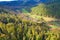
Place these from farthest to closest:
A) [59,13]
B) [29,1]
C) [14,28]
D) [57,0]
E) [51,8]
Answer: [29,1], [57,0], [51,8], [59,13], [14,28]

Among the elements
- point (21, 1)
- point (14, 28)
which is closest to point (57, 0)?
point (21, 1)

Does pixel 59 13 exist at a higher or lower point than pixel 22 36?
lower

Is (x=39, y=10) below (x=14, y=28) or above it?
below

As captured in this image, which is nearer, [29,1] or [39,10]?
[39,10]

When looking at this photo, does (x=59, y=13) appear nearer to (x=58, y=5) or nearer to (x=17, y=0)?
(x=58, y=5)

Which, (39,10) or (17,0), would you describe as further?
(17,0)

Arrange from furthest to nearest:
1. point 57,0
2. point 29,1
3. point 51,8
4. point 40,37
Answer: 1. point 29,1
2. point 57,0
3. point 51,8
4. point 40,37

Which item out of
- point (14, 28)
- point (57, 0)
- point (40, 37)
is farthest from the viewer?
point (57, 0)

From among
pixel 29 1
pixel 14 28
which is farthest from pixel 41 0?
pixel 14 28

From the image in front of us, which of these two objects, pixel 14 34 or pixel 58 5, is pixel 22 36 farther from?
pixel 58 5
